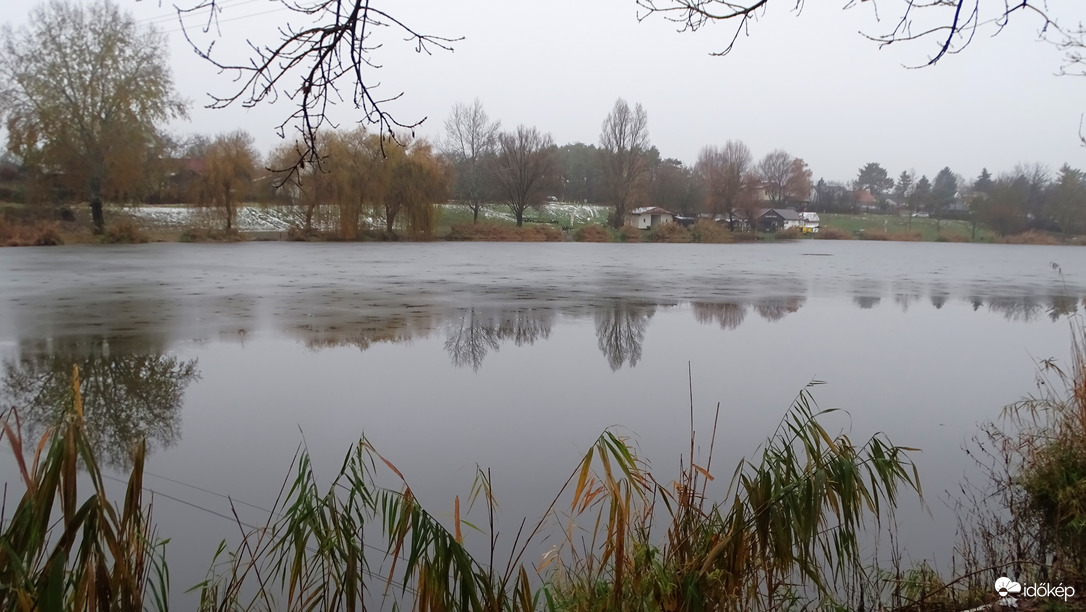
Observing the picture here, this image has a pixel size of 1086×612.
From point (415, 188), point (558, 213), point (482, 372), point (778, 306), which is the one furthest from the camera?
point (558, 213)

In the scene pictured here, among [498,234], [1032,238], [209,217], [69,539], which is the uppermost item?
[209,217]

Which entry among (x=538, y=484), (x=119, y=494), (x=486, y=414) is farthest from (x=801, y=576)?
(x=119, y=494)

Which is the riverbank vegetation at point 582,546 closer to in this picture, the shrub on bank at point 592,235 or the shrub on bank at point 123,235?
the shrub on bank at point 123,235

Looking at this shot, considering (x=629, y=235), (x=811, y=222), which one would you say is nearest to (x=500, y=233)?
(x=629, y=235)

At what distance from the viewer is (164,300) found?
48.1 ft

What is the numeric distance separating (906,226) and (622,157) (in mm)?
28440

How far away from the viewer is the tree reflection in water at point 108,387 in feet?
20.3

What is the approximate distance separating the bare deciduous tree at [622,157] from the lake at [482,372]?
43.8m

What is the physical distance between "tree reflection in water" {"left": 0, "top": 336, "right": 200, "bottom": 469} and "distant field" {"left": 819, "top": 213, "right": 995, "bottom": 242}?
63.7m

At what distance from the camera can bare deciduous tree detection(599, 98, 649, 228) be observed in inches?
2424

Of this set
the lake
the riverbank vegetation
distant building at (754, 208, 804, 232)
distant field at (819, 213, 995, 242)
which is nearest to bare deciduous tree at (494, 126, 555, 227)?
distant building at (754, 208, 804, 232)

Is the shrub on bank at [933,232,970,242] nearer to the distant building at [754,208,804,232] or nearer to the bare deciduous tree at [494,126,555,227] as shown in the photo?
the distant building at [754,208,804,232]

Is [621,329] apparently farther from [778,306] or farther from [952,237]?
[952,237]

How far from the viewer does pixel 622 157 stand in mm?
62656
